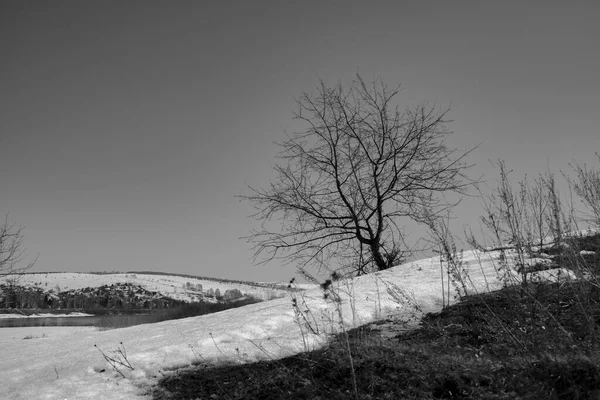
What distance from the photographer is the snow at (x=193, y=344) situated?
368 cm

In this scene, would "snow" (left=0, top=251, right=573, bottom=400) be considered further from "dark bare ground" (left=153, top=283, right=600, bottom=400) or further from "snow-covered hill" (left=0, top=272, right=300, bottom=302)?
"snow-covered hill" (left=0, top=272, right=300, bottom=302)

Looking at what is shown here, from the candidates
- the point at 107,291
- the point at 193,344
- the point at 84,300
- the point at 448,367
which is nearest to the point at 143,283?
the point at 107,291

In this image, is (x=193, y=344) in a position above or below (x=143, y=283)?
below

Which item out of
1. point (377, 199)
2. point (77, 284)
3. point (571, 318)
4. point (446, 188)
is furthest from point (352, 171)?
point (77, 284)

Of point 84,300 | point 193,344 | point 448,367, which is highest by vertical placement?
point 193,344

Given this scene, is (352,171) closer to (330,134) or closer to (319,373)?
(330,134)

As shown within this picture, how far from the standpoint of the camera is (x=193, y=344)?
4352mm

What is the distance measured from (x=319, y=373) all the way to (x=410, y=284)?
9.96 ft

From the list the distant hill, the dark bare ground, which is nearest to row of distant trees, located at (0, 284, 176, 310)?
the distant hill

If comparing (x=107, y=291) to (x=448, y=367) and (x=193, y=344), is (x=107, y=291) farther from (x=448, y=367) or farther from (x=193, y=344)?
(x=448, y=367)

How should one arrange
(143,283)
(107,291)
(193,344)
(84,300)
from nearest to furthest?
(193,344) < (84,300) < (107,291) < (143,283)

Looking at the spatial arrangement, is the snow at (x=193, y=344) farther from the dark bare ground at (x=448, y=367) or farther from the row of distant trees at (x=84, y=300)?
the row of distant trees at (x=84, y=300)

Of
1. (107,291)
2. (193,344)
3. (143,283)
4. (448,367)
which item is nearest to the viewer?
(448,367)

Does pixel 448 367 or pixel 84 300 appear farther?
pixel 84 300
